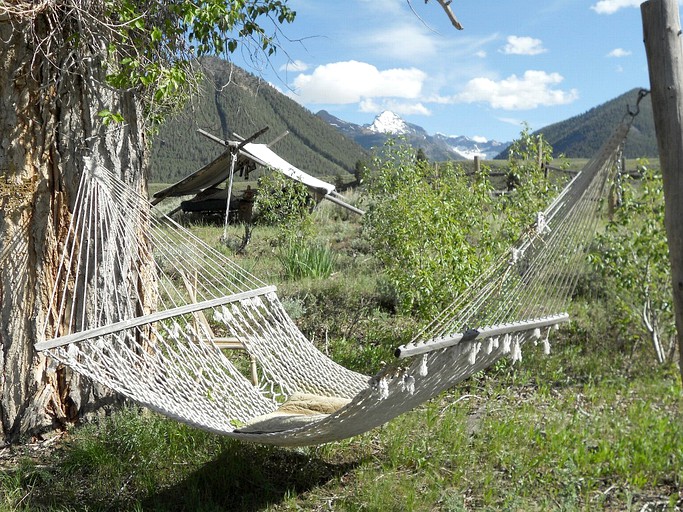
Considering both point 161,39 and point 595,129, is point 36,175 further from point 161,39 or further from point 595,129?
point 595,129

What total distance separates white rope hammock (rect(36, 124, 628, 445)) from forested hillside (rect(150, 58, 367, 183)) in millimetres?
700

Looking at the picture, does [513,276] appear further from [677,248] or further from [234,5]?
[234,5]

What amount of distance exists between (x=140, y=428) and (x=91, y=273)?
67 centimetres

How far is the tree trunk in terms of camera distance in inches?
106

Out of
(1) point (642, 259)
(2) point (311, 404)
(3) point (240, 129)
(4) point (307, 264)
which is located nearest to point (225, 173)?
(4) point (307, 264)

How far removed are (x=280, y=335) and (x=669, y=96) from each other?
5.41 ft

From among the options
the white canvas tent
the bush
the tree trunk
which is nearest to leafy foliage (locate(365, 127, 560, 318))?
the bush

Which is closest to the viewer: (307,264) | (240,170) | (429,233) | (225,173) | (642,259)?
(642,259)

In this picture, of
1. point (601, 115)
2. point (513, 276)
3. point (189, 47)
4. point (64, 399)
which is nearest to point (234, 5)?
point (189, 47)

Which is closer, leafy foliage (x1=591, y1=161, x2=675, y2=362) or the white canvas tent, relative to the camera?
leafy foliage (x1=591, y1=161, x2=675, y2=362)

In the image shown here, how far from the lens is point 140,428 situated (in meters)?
2.71

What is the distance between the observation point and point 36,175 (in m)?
2.74

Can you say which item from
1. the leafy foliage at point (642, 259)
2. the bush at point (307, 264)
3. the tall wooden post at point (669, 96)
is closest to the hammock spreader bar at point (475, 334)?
the tall wooden post at point (669, 96)

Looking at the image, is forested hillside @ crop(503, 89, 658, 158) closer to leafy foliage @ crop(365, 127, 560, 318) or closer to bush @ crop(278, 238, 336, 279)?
bush @ crop(278, 238, 336, 279)
